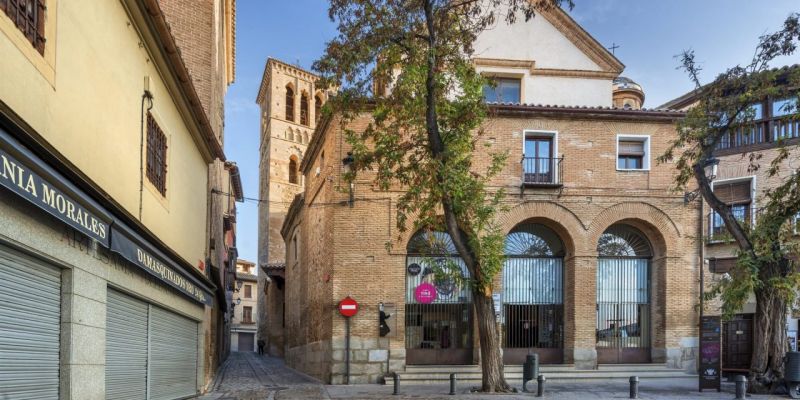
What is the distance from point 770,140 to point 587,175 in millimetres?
8815

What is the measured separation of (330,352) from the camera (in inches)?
691

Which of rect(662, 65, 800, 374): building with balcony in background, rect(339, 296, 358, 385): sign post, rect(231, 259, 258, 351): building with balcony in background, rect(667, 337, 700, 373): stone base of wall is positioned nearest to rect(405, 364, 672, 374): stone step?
rect(667, 337, 700, 373): stone base of wall

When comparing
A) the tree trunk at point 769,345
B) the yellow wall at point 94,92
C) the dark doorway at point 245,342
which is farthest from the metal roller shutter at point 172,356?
the dark doorway at point 245,342

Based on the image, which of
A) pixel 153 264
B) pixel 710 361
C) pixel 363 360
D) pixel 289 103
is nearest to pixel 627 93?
pixel 710 361

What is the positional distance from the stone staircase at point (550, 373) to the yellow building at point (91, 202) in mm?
7138

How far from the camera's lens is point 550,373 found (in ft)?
59.2

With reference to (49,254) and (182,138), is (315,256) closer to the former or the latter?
(182,138)

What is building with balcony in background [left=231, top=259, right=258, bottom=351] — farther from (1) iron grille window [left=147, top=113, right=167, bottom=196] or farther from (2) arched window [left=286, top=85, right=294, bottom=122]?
(1) iron grille window [left=147, top=113, right=167, bottom=196]

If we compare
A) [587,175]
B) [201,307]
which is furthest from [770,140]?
[201,307]

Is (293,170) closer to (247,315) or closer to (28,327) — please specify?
(247,315)

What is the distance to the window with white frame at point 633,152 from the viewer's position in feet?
64.2

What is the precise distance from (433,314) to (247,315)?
175 feet

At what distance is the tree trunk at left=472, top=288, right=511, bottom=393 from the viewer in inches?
568

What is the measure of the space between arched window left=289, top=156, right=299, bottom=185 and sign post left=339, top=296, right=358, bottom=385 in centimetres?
3666
